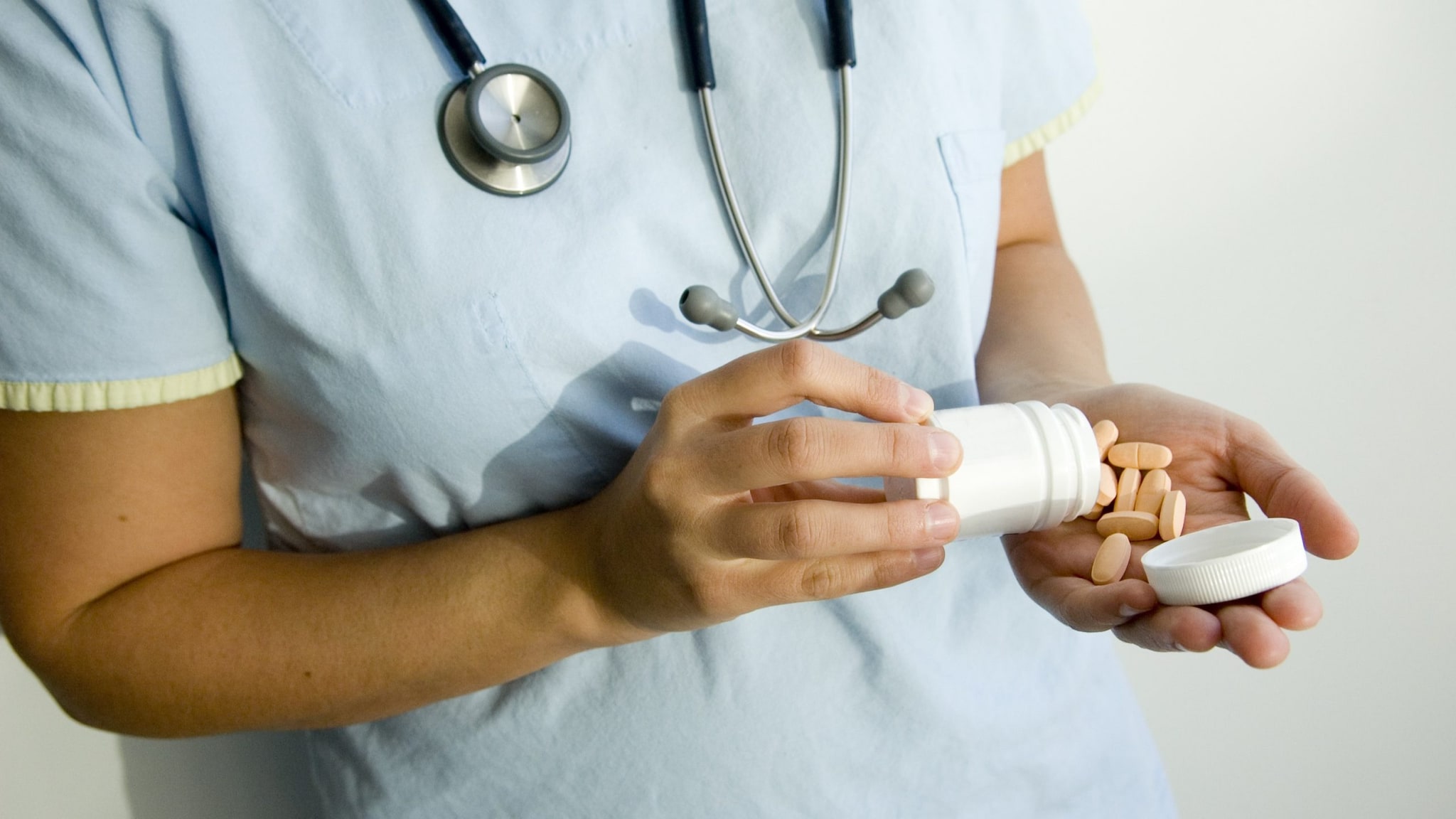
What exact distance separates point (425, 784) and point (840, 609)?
319 millimetres

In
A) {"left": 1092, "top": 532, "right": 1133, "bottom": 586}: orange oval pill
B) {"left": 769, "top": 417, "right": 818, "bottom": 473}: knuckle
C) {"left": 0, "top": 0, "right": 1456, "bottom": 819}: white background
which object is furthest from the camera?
{"left": 0, "top": 0, "right": 1456, "bottom": 819}: white background

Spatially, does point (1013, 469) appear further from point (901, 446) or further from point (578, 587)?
point (578, 587)

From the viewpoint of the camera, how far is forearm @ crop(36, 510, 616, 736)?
527mm

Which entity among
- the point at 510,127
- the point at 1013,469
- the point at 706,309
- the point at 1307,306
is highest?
the point at 510,127

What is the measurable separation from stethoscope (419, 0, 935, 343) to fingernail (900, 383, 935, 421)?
0.20ft

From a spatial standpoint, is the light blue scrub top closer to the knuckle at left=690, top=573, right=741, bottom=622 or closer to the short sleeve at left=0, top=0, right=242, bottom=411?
the short sleeve at left=0, top=0, right=242, bottom=411

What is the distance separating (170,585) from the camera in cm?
52

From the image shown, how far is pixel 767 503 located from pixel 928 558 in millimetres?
95

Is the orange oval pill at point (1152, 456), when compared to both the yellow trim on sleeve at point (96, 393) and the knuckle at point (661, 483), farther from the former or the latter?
the yellow trim on sleeve at point (96, 393)

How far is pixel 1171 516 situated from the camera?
1.79 feet

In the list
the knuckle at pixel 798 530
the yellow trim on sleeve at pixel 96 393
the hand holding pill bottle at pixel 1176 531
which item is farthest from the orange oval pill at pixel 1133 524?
the yellow trim on sleeve at pixel 96 393

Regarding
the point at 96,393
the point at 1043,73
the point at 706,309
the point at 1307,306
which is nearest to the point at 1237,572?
the point at 706,309

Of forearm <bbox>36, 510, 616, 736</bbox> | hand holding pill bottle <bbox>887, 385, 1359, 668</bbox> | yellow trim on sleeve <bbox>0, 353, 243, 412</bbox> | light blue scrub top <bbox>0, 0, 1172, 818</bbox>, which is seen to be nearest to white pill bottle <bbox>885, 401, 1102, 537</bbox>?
hand holding pill bottle <bbox>887, 385, 1359, 668</bbox>

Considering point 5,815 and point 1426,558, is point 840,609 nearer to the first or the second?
point 5,815
